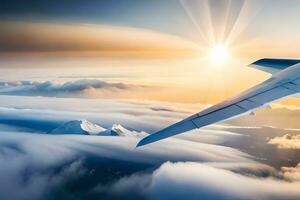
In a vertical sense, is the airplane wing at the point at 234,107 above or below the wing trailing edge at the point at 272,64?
below

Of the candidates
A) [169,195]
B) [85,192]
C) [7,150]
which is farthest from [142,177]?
[7,150]

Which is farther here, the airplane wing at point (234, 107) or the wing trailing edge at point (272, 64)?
the wing trailing edge at point (272, 64)

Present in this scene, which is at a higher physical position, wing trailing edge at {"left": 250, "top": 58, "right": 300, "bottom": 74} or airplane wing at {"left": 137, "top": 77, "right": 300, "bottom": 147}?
wing trailing edge at {"left": 250, "top": 58, "right": 300, "bottom": 74}

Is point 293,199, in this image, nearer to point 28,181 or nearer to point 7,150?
point 28,181

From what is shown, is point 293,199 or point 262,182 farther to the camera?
point 262,182

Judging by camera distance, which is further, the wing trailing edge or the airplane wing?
the wing trailing edge

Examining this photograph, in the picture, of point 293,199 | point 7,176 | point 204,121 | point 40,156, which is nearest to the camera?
point 204,121

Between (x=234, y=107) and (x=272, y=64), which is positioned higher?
(x=272, y=64)

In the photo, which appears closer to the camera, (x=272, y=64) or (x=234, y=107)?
(x=234, y=107)
